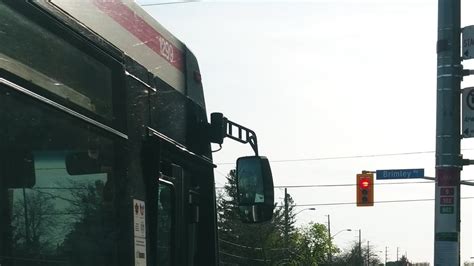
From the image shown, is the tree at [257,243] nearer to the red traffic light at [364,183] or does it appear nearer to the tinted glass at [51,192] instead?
the red traffic light at [364,183]

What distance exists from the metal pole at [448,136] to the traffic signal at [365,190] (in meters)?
13.6

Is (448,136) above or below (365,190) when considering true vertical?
above

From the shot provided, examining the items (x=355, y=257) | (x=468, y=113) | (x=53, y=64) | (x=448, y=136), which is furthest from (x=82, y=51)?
(x=355, y=257)

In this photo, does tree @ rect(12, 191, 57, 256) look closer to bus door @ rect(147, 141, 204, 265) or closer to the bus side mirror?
bus door @ rect(147, 141, 204, 265)

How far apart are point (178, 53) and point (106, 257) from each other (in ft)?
5.69

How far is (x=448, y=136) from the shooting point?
8320 mm

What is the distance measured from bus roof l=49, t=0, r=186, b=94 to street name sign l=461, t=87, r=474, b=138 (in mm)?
4952

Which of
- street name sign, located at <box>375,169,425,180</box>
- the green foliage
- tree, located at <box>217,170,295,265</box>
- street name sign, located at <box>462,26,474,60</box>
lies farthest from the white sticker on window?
tree, located at <box>217,170,295,265</box>

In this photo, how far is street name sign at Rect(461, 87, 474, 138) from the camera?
330 inches

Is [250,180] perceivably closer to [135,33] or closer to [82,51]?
[135,33]

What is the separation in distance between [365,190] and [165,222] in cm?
1876

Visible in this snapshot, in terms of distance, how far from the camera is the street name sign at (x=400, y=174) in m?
15.1

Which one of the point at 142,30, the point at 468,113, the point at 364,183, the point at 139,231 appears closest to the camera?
the point at 139,231

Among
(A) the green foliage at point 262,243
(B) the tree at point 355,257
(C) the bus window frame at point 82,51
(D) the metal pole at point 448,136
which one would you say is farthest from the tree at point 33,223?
(B) the tree at point 355,257
